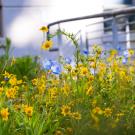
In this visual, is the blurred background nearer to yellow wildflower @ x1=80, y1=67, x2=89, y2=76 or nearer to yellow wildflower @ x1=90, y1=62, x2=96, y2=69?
yellow wildflower @ x1=90, y1=62, x2=96, y2=69

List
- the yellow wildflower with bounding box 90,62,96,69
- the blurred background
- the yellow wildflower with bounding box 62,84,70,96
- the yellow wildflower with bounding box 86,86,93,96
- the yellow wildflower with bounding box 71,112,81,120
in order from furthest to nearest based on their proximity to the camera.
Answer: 1. the blurred background
2. the yellow wildflower with bounding box 90,62,96,69
3. the yellow wildflower with bounding box 62,84,70,96
4. the yellow wildflower with bounding box 86,86,93,96
5. the yellow wildflower with bounding box 71,112,81,120

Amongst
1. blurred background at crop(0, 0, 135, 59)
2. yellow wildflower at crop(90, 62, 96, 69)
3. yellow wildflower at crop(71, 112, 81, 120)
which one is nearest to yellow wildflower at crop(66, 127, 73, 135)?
yellow wildflower at crop(71, 112, 81, 120)

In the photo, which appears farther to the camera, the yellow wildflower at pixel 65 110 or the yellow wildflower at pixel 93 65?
the yellow wildflower at pixel 93 65

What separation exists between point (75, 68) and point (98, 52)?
0.57ft

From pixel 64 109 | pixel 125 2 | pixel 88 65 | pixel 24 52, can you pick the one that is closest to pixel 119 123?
pixel 64 109

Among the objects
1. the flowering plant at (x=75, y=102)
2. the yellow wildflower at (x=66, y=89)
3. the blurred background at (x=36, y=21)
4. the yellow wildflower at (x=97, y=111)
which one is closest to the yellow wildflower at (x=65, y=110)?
the flowering plant at (x=75, y=102)

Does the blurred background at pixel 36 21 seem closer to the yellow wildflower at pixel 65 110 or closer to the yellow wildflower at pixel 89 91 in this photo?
the yellow wildflower at pixel 89 91

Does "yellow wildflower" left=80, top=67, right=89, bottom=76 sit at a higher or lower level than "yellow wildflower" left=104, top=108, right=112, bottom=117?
higher

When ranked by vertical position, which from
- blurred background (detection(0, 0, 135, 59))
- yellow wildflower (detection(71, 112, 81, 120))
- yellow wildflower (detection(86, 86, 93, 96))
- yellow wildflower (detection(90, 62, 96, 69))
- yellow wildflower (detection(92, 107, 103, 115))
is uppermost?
blurred background (detection(0, 0, 135, 59))

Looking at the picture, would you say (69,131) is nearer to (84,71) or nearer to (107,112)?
(107,112)

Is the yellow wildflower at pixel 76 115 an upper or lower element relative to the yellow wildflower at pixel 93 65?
lower

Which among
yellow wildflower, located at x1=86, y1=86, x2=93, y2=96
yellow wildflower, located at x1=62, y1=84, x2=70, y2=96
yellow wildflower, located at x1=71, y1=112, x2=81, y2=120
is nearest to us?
yellow wildflower, located at x1=71, y1=112, x2=81, y2=120

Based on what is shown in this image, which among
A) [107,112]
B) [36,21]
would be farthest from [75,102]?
[36,21]

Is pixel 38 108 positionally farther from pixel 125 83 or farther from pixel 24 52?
pixel 24 52
